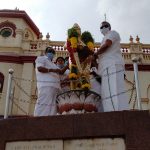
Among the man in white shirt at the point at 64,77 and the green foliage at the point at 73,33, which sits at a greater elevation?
the green foliage at the point at 73,33

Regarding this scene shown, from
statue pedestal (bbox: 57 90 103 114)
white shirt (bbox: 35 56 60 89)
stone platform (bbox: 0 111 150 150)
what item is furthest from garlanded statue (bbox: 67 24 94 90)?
stone platform (bbox: 0 111 150 150)

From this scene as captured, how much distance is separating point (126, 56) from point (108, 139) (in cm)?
1518

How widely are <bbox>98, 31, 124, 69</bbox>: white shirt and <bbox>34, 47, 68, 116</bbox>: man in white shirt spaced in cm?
67

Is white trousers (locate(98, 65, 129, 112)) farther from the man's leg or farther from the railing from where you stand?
the railing

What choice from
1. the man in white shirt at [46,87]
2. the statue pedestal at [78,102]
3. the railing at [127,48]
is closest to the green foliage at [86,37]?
the man in white shirt at [46,87]

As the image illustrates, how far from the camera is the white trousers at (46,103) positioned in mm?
5895

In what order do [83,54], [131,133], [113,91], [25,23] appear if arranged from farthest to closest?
[25,23], [83,54], [113,91], [131,133]

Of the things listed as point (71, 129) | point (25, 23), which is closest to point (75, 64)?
point (71, 129)

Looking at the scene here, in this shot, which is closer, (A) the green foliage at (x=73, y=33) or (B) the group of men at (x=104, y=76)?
(B) the group of men at (x=104, y=76)

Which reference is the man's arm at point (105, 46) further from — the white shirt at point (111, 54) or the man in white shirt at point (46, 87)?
the man in white shirt at point (46, 87)

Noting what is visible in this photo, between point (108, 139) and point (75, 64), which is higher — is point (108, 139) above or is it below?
below

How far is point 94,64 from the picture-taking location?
6.00m

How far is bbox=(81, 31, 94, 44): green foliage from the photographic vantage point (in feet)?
20.4

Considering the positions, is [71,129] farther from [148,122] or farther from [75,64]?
[75,64]
